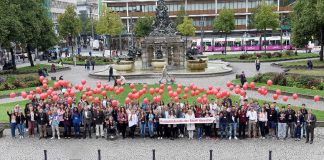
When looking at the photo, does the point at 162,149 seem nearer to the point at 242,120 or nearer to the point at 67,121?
the point at 242,120

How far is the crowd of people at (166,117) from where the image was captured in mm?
20484

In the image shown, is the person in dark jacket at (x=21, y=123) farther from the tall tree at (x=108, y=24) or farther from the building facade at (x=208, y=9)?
the building facade at (x=208, y=9)

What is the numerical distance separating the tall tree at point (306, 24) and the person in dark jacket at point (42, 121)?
36019 millimetres

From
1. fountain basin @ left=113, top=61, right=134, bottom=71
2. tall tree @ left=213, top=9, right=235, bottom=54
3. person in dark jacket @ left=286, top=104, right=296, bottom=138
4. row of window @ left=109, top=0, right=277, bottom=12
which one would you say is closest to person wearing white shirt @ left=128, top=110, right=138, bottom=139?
person in dark jacket @ left=286, top=104, right=296, bottom=138

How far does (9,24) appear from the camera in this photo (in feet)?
156

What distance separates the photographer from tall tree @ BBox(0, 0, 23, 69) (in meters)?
46.5

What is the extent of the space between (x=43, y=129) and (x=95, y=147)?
3.58 m

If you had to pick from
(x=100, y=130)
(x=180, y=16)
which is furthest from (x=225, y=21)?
(x=100, y=130)

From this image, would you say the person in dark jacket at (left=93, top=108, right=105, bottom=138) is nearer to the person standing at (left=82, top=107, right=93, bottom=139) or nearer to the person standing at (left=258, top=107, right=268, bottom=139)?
the person standing at (left=82, top=107, right=93, bottom=139)

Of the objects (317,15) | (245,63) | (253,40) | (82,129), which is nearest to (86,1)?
(253,40)

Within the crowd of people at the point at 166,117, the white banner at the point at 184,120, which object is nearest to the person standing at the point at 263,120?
the crowd of people at the point at 166,117

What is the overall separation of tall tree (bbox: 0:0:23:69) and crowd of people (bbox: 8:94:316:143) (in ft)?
88.9

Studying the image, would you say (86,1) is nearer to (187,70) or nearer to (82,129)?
(187,70)

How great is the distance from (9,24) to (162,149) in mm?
34157
